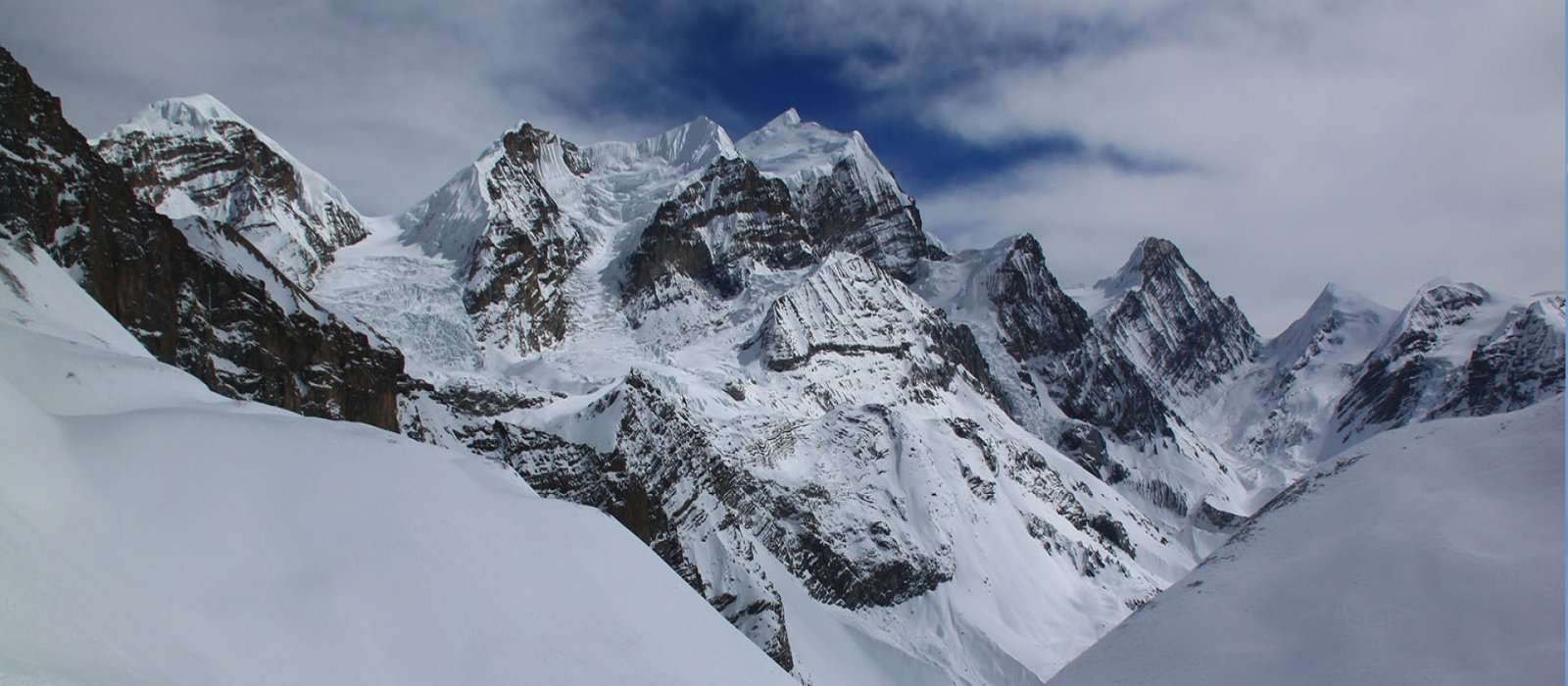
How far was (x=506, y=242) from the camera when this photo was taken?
505 ft

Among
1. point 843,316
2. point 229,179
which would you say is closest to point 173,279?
point 229,179

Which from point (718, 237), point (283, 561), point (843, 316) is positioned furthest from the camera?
point (718, 237)

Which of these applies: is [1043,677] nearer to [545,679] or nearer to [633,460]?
[633,460]

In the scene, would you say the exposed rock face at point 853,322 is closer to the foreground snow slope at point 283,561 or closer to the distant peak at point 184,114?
the distant peak at point 184,114

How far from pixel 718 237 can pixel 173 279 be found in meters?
133

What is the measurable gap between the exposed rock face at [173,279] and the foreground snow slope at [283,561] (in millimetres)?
28737

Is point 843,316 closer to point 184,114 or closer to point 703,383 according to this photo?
point 703,383

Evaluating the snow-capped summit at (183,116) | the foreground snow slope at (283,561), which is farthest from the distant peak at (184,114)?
the foreground snow slope at (283,561)

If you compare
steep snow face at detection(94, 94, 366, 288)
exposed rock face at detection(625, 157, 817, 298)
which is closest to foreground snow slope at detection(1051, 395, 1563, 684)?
steep snow face at detection(94, 94, 366, 288)

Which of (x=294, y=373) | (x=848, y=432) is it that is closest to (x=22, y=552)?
(x=294, y=373)

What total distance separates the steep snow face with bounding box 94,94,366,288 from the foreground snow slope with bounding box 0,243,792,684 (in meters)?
119

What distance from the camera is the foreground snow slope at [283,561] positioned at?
46.2ft

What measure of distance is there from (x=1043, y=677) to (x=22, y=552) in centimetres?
11604

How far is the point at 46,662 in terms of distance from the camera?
35.6 ft
